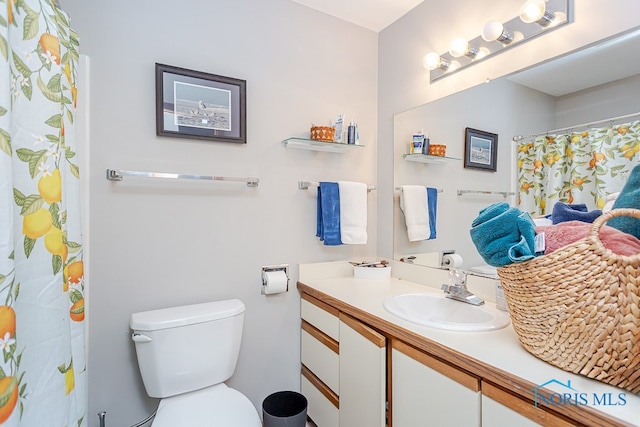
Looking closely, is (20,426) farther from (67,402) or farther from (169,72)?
(169,72)

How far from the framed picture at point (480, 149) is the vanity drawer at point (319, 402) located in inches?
50.2

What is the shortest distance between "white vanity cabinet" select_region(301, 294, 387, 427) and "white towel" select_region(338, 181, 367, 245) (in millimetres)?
412

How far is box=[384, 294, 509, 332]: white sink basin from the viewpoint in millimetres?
1067

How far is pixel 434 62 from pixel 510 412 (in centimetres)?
154

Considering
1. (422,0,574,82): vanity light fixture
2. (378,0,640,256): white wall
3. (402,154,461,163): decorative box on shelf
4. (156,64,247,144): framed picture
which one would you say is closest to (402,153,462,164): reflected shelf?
(402,154,461,163): decorative box on shelf

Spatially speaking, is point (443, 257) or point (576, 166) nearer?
point (576, 166)

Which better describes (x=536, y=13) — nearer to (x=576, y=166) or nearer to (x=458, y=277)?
(x=576, y=166)

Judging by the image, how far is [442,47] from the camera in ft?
5.46

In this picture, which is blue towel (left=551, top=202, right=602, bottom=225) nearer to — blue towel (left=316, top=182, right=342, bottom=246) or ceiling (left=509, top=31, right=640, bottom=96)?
ceiling (left=509, top=31, right=640, bottom=96)

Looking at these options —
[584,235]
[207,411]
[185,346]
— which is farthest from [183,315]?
[584,235]

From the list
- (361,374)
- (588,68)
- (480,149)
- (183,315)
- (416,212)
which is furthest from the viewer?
(416,212)

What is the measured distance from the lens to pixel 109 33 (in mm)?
1397

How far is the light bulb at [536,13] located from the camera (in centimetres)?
119

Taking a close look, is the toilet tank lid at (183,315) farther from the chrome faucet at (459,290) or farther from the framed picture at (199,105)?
the chrome faucet at (459,290)
